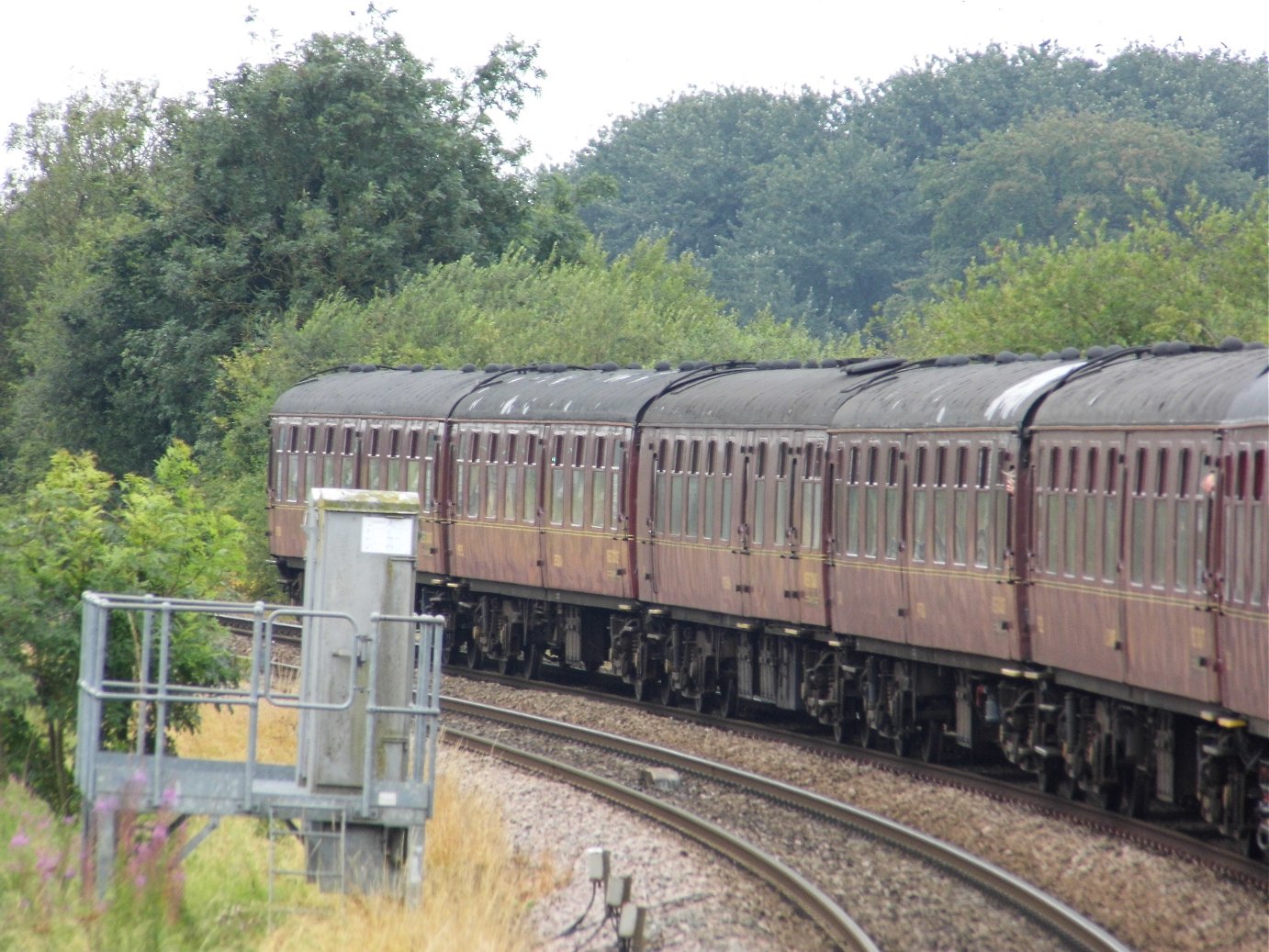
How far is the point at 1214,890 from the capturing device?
1192 cm

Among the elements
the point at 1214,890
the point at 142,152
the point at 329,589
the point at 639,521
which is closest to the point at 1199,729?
the point at 1214,890

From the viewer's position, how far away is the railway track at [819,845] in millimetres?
11477

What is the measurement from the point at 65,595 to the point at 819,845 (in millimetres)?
5297

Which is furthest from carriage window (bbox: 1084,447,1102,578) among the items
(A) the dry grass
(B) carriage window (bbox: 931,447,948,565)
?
(A) the dry grass

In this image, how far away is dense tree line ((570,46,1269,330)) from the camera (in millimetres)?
70125

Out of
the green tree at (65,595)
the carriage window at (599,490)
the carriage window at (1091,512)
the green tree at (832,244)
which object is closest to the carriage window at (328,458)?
the carriage window at (599,490)

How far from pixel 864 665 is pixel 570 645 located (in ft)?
22.8

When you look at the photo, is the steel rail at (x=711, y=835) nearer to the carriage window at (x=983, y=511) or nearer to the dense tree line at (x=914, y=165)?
the carriage window at (x=983, y=511)

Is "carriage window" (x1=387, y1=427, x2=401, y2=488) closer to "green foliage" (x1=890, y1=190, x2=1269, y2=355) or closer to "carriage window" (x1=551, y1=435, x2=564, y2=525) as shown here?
"carriage window" (x1=551, y1=435, x2=564, y2=525)

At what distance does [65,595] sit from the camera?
555 inches

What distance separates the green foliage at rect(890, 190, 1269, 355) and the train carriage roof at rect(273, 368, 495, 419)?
7.91m

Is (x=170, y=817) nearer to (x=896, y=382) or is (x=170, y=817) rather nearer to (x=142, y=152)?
(x=896, y=382)

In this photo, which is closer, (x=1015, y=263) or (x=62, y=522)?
(x=62, y=522)

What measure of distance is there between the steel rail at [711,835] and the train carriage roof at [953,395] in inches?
164
